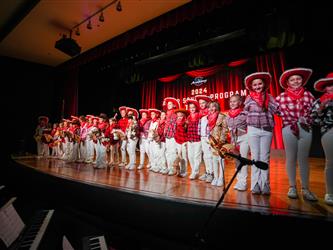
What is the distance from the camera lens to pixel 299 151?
2.80m

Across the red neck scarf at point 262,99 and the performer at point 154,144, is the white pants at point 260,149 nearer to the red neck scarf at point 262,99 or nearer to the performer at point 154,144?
the red neck scarf at point 262,99

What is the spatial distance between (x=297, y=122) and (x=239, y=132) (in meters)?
0.89

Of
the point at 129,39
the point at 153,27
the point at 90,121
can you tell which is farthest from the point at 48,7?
the point at 90,121

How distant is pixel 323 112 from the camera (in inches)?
100

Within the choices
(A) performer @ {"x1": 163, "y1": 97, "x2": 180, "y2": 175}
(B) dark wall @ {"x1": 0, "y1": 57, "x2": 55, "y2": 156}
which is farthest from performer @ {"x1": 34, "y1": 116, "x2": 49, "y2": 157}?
(A) performer @ {"x1": 163, "y1": 97, "x2": 180, "y2": 175}

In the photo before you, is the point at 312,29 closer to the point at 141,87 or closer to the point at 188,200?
the point at 188,200

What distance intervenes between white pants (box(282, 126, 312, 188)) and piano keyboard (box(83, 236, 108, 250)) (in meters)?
2.69

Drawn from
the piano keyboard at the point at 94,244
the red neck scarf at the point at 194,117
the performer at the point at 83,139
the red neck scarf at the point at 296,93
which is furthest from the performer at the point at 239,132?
the performer at the point at 83,139

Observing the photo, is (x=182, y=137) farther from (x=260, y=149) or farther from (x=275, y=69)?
(x=275, y=69)

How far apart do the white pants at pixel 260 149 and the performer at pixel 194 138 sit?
130 cm

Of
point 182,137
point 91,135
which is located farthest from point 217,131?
point 91,135

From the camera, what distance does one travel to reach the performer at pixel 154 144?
522 cm

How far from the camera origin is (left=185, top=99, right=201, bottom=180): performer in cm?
426

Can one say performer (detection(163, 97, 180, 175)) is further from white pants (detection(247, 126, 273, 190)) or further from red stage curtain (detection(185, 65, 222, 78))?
red stage curtain (detection(185, 65, 222, 78))
